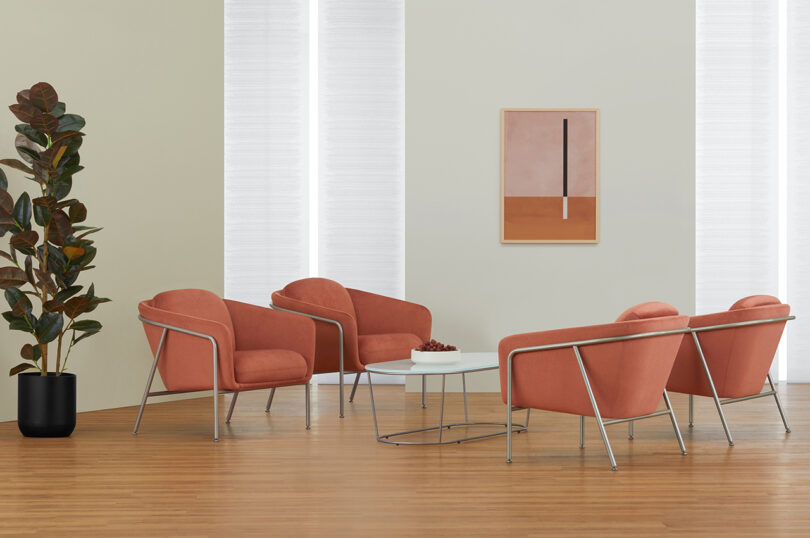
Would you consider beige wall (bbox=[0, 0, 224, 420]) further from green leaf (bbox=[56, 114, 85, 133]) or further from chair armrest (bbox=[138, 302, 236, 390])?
chair armrest (bbox=[138, 302, 236, 390])

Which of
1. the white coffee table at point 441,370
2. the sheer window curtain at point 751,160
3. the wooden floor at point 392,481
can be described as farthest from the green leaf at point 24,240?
the sheer window curtain at point 751,160

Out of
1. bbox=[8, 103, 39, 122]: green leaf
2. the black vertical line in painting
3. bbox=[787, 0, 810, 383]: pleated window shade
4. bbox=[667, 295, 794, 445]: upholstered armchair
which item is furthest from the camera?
bbox=[787, 0, 810, 383]: pleated window shade

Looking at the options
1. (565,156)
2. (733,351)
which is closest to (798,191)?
(565,156)

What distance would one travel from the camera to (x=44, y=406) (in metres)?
4.96

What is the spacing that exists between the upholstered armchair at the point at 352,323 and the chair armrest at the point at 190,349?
93cm

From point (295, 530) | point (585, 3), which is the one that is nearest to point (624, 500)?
point (295, 530)

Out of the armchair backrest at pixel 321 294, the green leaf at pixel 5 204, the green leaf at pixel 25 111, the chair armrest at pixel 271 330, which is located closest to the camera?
the green leaf at pixel 25 111

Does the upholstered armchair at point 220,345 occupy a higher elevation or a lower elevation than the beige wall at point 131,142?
lower

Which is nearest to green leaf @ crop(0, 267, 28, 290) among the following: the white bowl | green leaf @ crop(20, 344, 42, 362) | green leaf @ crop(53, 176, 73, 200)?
green leaf @ crop(20, 344, 42, 362)

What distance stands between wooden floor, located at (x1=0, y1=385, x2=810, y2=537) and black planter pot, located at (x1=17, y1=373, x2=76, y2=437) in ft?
0.37

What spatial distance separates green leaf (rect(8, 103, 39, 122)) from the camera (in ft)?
15.8

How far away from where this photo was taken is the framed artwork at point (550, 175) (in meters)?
6.67

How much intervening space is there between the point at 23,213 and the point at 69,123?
0.59 m

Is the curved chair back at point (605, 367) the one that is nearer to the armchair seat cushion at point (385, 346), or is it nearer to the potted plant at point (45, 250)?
the armchair seat cushion at point (385, 346)
